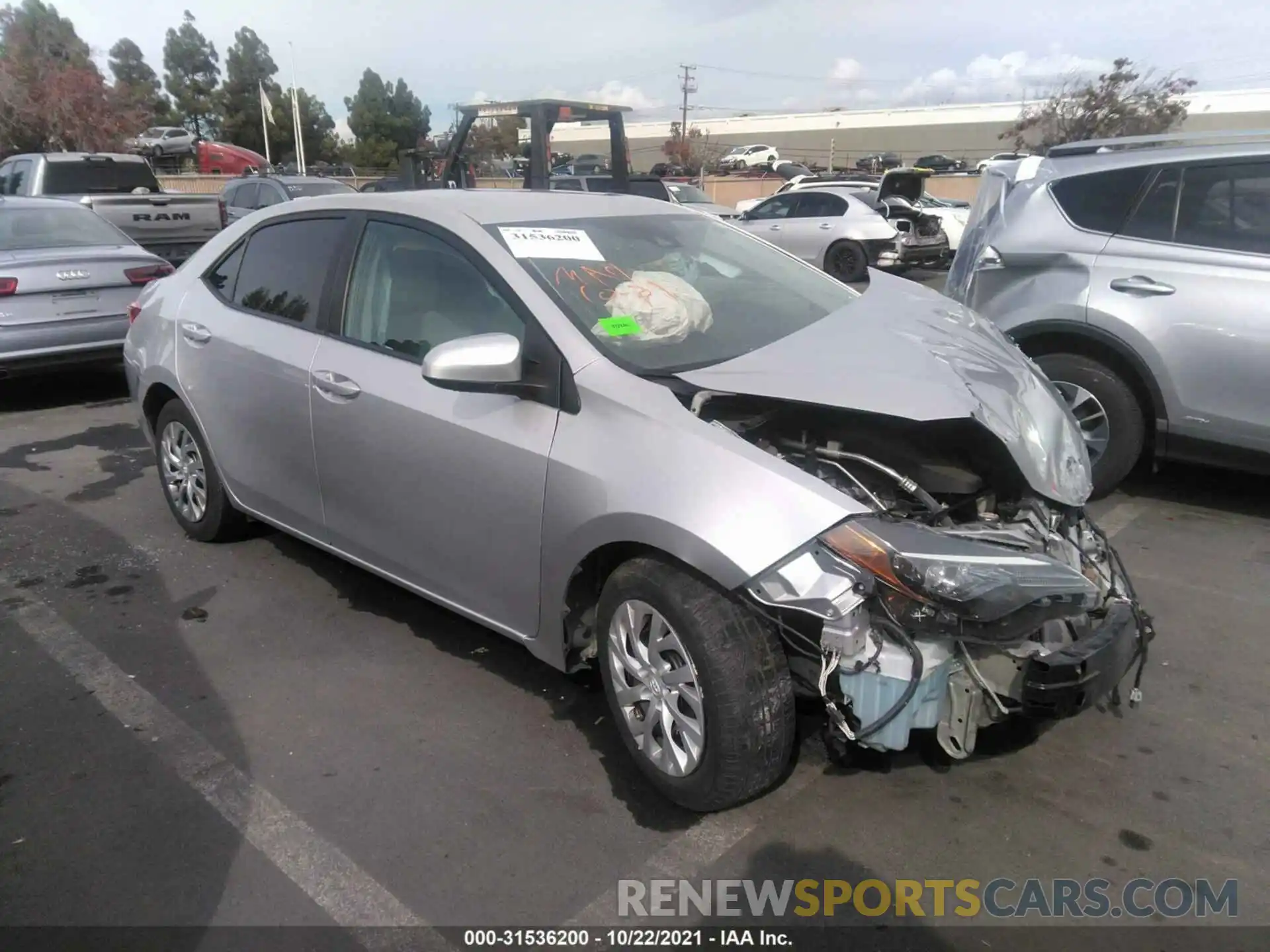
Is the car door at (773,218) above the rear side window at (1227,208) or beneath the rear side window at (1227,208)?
beneath

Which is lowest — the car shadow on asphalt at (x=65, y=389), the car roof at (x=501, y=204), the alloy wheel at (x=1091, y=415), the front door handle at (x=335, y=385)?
the car shadow on asphalt at (x=65, y=389)

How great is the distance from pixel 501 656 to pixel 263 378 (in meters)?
1.55

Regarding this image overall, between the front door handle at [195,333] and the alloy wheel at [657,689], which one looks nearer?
the alloy wheel at [657,689]

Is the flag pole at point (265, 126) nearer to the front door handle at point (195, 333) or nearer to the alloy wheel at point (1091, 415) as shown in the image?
the front door handle at point (195, 333)

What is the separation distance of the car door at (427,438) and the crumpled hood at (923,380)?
0.65 meters

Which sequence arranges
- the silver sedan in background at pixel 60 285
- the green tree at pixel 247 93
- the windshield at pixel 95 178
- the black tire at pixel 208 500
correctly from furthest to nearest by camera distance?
the green tree at pixel 247 93
the windshield at pixel 95 178
the silver sedan in background at pixel 60 285
the black tire at pixel 208 500

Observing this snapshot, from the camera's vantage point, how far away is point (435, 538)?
3393 mm

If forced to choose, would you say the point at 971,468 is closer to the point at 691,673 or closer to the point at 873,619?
the point at 873,619

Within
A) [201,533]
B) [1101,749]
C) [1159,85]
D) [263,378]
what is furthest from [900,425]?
[1159,85]

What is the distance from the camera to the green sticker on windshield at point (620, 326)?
10.3ft

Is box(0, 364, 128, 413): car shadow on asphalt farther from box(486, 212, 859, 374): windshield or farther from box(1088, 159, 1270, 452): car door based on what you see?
box(1088, 159, 1270, 452): car door

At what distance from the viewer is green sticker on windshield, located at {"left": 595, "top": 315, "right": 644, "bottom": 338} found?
10.3ft

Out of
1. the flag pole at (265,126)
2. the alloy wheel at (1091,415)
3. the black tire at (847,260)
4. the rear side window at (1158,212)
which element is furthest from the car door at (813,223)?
the flag pole at (265,126)

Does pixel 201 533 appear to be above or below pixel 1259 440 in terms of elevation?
below
